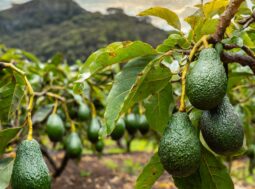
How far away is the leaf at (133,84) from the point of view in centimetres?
119

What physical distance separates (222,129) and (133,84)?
235 millimetres

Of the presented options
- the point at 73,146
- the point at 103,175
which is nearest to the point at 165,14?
the point at 73,146

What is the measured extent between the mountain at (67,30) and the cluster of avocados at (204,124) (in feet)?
15.2

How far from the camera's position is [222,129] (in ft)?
3.80

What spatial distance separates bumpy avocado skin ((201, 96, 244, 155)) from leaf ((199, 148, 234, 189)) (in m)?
0.16

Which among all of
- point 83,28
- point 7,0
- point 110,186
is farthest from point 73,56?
point 7,0

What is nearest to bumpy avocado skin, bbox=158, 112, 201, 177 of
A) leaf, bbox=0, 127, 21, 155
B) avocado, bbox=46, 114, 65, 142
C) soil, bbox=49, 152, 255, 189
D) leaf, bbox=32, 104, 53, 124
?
leaf, bbox=0, 127, 21, 155

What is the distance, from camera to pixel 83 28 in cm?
651

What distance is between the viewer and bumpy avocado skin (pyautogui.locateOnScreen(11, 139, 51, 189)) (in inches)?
48.8

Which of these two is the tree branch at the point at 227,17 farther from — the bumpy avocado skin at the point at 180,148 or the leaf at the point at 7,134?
the leaf at the point at 7,134

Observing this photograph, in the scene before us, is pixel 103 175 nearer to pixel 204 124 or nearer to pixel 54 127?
pixel 54 127

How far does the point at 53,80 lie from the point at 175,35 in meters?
2.11

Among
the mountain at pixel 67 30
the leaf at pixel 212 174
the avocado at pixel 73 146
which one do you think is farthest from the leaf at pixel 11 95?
the mountain at pixel 67 30

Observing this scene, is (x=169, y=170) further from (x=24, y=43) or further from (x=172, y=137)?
(x=24, y=43)
